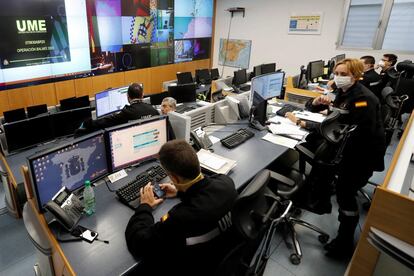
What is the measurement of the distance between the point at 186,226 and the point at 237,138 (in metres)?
1.53

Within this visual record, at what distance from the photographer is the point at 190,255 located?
123 centimetres

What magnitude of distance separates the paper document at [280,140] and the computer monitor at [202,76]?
10.9ft

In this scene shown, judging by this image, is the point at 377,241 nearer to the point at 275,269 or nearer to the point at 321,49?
the point at 275,269

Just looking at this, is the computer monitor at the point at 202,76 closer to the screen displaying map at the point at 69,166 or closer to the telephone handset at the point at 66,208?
the screen displaying map at the point at 69,166

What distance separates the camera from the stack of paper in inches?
78.6

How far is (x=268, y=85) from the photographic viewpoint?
3.36 metres

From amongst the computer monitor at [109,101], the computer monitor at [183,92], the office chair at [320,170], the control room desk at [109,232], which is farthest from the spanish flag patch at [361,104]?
the computer monitor at [109,101]

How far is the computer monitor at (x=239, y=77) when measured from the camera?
4840 mm

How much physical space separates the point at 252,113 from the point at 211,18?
5.24m

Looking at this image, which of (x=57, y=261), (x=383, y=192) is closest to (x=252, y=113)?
(x=383, y=192)

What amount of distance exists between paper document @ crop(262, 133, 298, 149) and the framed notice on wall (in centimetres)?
422

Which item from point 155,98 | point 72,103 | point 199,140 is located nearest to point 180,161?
point 199,140

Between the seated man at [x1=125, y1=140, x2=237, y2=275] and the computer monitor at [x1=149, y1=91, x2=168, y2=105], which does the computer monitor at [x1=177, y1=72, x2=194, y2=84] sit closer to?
the computer monitor at [x1=149, y1=91, x2=168, y2=105]

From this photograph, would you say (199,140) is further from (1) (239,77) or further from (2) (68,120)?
(1) (239,77)
